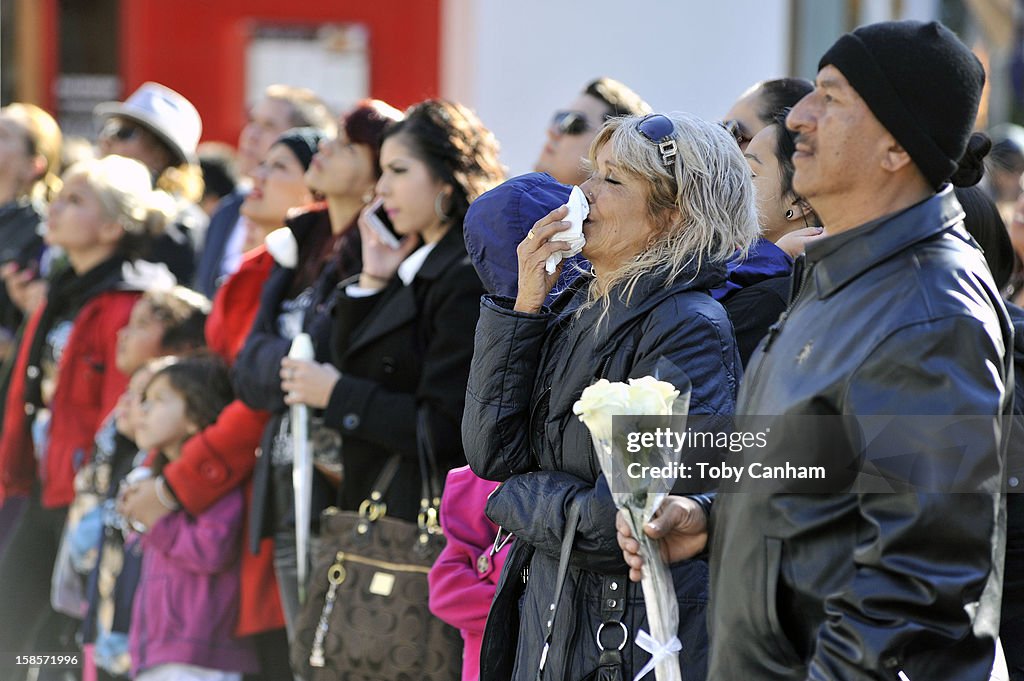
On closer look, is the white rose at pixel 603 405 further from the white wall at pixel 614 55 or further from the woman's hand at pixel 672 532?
the white wall at pixel 614 55

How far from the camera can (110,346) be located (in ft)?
17.8

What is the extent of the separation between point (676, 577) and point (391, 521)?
1.40 meters

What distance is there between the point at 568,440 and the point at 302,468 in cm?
175

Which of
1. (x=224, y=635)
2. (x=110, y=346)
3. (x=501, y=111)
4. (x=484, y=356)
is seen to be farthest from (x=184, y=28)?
(x=484, y=356)

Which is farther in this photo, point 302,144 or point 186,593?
point 302,144

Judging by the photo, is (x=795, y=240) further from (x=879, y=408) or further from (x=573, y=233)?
(x=879, y=408)

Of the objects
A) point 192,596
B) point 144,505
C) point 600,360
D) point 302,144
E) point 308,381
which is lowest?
point 192,596

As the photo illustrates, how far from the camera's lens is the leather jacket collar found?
6.80 feet

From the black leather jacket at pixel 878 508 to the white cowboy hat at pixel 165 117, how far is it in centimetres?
493

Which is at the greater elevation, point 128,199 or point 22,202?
point 128,199

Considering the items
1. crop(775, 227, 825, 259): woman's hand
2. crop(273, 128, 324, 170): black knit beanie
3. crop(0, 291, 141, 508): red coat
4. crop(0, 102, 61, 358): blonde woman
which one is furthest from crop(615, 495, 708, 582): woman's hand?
crop(0, 102, 61, 358): blonde woman

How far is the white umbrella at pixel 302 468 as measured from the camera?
14.1ft

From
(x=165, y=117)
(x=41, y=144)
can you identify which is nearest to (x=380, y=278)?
(x=165, y=117)

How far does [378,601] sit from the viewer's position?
377 cm
